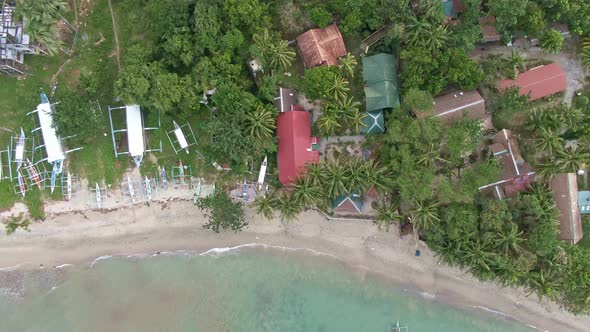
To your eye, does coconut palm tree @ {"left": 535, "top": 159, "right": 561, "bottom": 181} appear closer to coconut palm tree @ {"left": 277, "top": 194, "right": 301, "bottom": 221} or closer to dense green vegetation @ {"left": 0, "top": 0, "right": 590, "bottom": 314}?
dense green vegetation @ {"left": 0, "top": 0, "right": 590, "bottom": 314}

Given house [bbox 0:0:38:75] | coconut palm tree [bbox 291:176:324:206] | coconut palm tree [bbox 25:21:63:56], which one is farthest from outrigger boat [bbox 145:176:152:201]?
house [bbox 0:0:38:75]

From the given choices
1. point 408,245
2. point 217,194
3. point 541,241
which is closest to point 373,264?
point 408,245

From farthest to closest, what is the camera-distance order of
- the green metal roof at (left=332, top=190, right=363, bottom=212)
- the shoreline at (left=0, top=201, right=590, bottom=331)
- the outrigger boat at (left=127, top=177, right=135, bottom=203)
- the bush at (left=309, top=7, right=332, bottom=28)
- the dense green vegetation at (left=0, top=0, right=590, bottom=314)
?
the shoreline at (left=0, top=201, right=590, bottom=331)
the outrigger boat at (left=127, top=177, right=135, bottom=203)
the green metal roof at (left=332, top=190, right=363, bottom=212)
the bush at (left=309, top=7, right=332, bottom=28)
the dense green vegetation at (left=0, top=0, right=590, bottom=314)

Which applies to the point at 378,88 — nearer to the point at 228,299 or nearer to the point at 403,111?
the point at 403,111

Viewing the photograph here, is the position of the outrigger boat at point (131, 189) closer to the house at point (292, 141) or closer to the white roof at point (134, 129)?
the white roof at point (134, 129)

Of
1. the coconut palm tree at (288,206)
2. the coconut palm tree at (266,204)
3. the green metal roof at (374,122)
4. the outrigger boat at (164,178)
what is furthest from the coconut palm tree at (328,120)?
the outrigger boat at (164,178)

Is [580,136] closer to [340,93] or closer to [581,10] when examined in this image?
[581,10]
